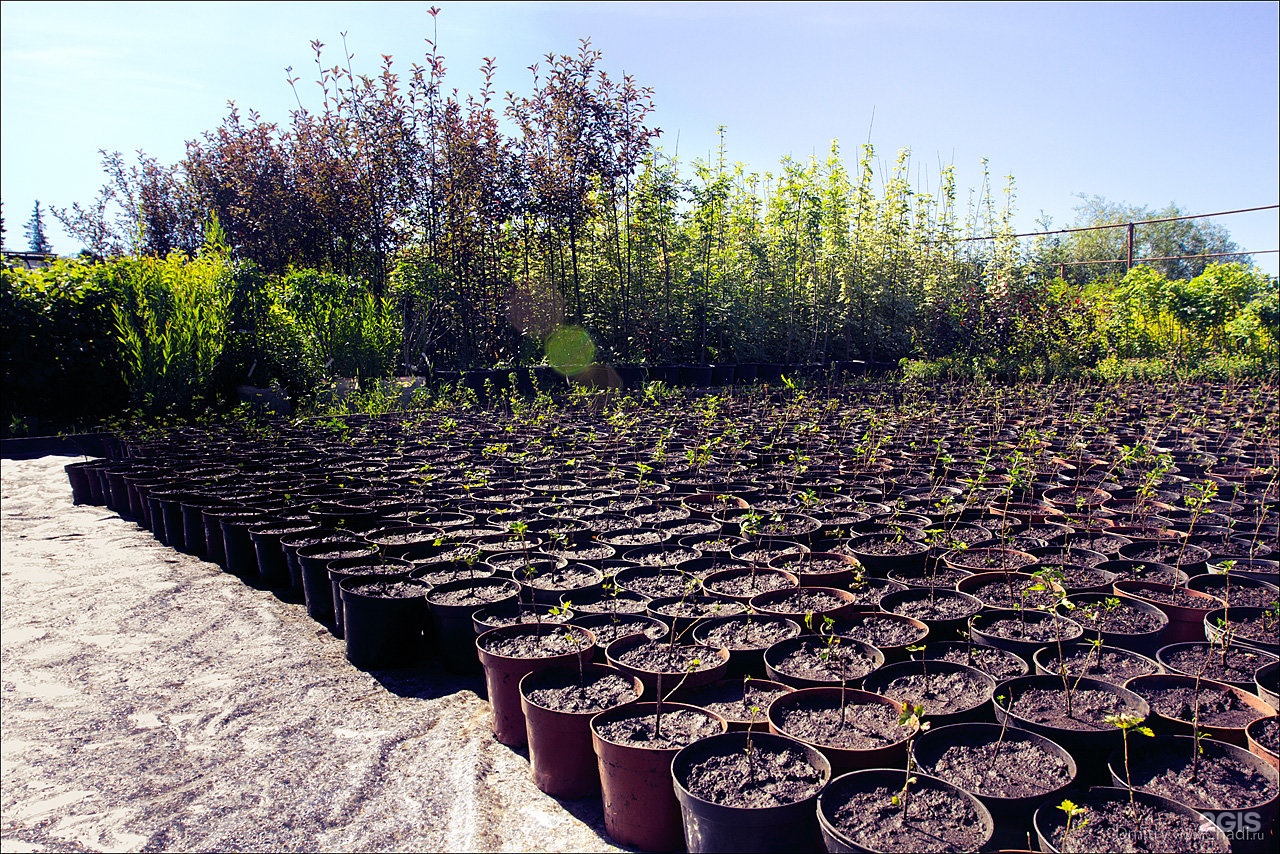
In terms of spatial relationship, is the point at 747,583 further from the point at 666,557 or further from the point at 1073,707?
the point at 1073,707

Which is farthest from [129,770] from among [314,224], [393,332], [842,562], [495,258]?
[314,224]

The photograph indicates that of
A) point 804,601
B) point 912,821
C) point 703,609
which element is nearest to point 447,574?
point 703,609

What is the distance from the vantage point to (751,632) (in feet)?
9.66

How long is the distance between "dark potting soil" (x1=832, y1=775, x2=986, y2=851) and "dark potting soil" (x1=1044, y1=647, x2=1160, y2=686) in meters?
0.82

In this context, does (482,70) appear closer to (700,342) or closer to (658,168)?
(658,168)

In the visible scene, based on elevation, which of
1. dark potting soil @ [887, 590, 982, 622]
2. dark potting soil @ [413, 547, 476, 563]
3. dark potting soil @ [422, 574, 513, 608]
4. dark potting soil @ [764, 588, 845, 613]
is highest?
dark potting soil @ [413, 547, 476, 563]

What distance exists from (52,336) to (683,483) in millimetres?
8937

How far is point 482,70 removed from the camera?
10.4 metres

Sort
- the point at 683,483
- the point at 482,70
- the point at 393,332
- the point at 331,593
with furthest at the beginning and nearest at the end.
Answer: the point at 482,70, the point at 393,332, the point at 683,483, the point at 331,593

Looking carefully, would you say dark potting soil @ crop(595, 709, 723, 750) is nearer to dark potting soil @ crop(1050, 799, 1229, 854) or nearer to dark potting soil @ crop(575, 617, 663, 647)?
dark potting soil @ crop(575, 617, 663, 647)

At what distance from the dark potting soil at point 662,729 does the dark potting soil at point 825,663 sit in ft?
1.27

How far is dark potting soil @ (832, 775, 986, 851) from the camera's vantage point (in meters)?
1.76

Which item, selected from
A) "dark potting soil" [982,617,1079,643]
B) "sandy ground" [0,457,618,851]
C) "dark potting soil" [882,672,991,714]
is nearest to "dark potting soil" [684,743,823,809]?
"sandy ground" [0,457,618,851]

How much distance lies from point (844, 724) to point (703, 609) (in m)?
0.87
